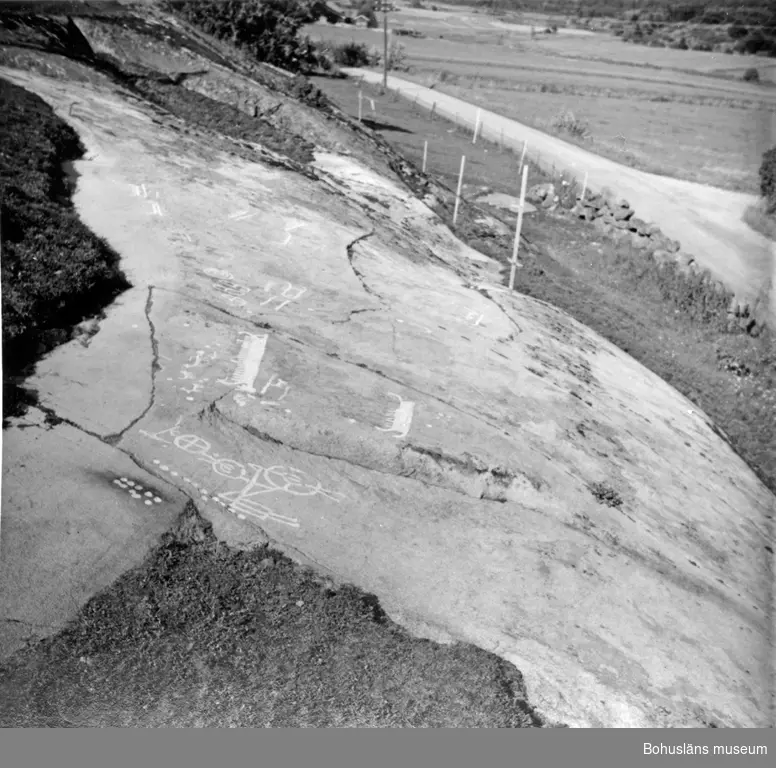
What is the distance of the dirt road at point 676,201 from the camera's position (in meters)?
19.3

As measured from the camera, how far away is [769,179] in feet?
74.2

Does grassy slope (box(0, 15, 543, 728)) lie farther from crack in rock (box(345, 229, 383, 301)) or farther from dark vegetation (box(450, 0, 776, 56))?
dark vegetation (box(450, 0, 776, 56))

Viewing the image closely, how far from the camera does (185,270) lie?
921cm

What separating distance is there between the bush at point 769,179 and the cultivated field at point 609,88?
47 centimetres

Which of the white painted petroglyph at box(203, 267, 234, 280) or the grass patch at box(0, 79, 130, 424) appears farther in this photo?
the white painted petroglyph at box(203, 267, 234, 280)

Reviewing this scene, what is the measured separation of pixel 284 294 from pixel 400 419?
240 cm

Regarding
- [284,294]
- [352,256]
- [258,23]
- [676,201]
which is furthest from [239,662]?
[676,201]

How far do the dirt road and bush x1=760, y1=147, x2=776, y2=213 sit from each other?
50cm

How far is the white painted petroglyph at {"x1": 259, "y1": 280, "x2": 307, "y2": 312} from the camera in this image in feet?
30.1

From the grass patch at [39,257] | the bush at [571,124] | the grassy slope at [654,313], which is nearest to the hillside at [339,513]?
the grass patch at [39,257]

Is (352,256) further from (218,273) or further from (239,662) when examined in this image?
(239,662)

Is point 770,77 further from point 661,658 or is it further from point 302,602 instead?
point 302,602

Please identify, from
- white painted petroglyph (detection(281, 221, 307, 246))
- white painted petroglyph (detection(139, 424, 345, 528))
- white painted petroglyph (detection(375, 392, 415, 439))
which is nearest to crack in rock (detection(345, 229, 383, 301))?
white painted petroglyph (detection(281, 221, 307, 246))

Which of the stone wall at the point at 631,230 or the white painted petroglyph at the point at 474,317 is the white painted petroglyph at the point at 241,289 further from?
the stone wall at the point at 631,230
